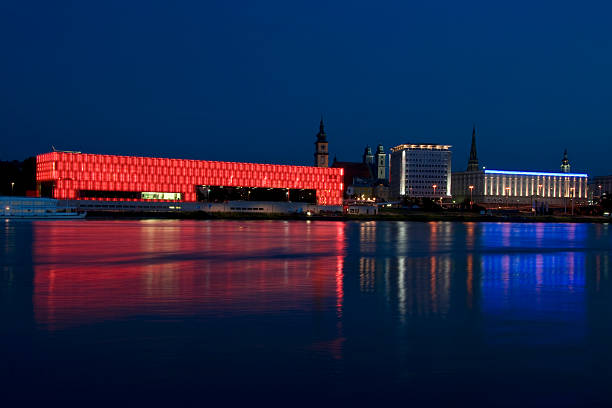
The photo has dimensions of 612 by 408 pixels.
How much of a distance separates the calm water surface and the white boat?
83.2 meters

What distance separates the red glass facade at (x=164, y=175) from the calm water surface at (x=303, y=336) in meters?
103

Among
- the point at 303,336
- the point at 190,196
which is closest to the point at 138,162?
the point at 190,196

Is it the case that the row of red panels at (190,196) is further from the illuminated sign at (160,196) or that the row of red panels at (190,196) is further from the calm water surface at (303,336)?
the calm water surface at (303,336)

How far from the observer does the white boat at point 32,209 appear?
10079cm

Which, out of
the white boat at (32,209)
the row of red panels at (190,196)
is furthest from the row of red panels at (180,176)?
the white boat at (32,209)

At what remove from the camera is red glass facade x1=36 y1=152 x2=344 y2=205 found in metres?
121

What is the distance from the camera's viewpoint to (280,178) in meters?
141

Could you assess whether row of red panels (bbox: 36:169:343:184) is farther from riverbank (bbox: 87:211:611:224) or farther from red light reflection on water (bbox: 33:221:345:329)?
red light reflection on water (bbox: 33:221:345:329)

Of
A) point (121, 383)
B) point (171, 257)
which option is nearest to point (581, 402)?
point (121, 383)

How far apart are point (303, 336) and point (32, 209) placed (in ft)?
356

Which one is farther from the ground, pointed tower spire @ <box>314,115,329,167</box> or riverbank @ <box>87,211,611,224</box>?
pointed tower spire @ <box>314,115,329,167</box>

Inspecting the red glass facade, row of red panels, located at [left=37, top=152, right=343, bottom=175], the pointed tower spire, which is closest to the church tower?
the pointed tower spire

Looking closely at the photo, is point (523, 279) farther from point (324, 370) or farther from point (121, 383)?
point (121, 383)

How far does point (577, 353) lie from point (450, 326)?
3.05 meters
